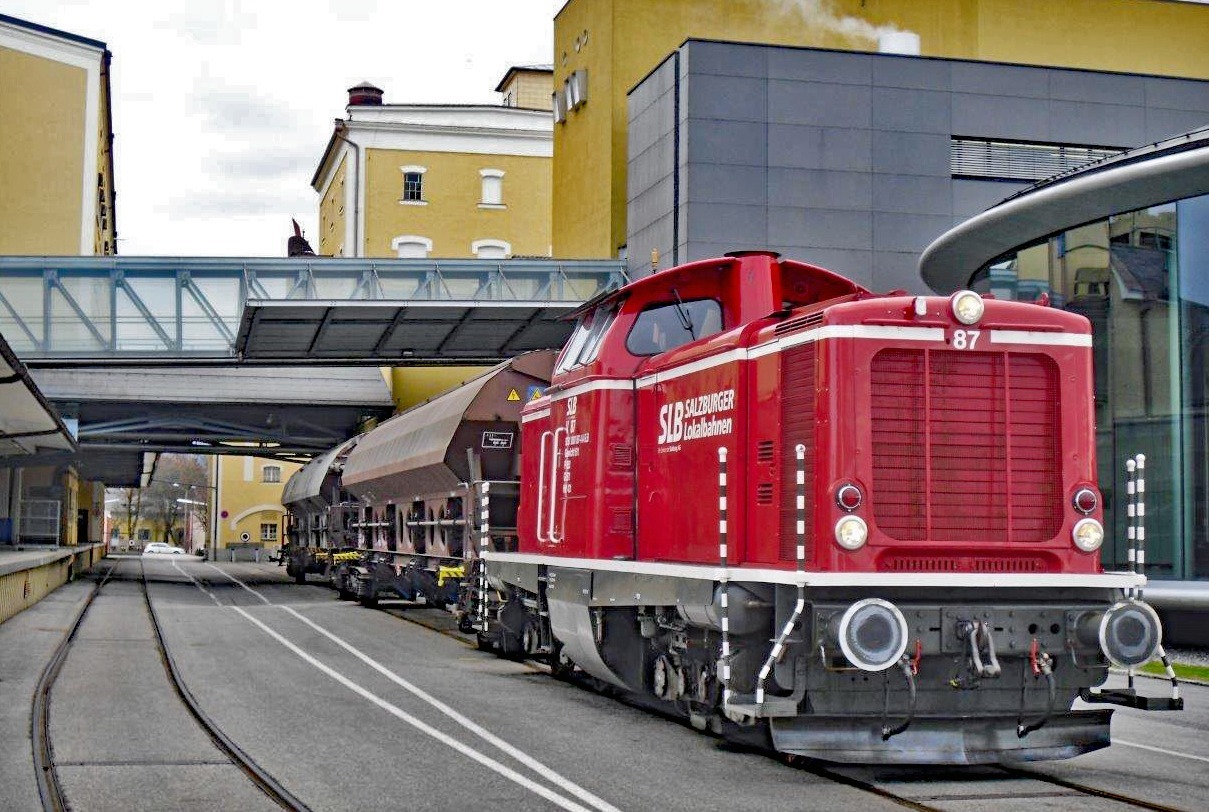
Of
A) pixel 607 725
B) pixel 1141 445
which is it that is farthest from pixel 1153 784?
pixel 1141 445

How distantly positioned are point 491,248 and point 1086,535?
4851cm

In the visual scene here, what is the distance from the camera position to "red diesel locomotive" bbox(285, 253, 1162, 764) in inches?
330

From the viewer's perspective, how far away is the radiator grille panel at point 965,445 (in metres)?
8.77

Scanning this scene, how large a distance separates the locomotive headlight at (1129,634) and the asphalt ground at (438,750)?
0.79 metres

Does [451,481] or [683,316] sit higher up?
[683,316]

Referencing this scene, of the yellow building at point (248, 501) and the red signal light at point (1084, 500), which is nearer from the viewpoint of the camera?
the red signal light at point (1084, 500)

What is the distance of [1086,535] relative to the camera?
8883 millimetres

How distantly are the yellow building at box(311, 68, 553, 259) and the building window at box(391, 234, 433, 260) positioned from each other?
0.04 m

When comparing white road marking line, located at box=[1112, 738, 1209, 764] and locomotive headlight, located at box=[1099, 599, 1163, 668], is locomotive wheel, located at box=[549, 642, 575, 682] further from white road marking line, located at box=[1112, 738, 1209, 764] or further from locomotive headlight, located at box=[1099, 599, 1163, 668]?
locomotive headlight, located at box=[1099, 599, 1163, 668]

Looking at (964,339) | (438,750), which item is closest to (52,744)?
(438,750)

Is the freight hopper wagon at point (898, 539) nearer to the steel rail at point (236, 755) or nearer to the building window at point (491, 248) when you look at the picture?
the steel rail at point (236, 755)

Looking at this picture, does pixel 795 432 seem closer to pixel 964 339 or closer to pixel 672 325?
pixel 964 339

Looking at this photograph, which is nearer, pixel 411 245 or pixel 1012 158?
pixel 1012 158

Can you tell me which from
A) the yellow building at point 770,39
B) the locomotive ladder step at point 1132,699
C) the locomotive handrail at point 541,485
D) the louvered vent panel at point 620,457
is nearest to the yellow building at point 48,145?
the yellow building at point 770,39
